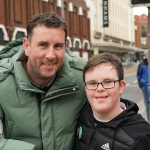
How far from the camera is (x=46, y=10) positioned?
23344 millimetres

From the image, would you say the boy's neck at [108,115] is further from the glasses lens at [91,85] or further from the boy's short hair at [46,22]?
the boy's short hair at [46,22]

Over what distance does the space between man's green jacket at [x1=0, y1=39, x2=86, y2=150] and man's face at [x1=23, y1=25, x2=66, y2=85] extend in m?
0.13

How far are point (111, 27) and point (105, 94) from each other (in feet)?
142

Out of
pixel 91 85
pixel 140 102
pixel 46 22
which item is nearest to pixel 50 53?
pixel 46 22

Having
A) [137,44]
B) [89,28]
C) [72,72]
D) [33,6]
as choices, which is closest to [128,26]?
[137,44]

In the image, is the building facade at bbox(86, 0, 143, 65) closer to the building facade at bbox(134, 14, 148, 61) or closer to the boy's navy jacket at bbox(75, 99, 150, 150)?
the building facade at bbox(134, 14, 148, 61)

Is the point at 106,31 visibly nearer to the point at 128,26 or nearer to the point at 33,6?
the point at 128,26

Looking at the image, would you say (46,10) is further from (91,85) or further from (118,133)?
(118,133)

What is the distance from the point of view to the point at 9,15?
18453 millimetres

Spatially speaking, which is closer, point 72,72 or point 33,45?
point 33,45

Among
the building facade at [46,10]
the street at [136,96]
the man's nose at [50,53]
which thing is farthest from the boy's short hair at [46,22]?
the building facade at [46,10]

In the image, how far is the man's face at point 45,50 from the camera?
2.10 m

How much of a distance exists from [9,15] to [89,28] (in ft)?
53.9

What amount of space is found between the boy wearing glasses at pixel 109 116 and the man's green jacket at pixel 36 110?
0.22 m
